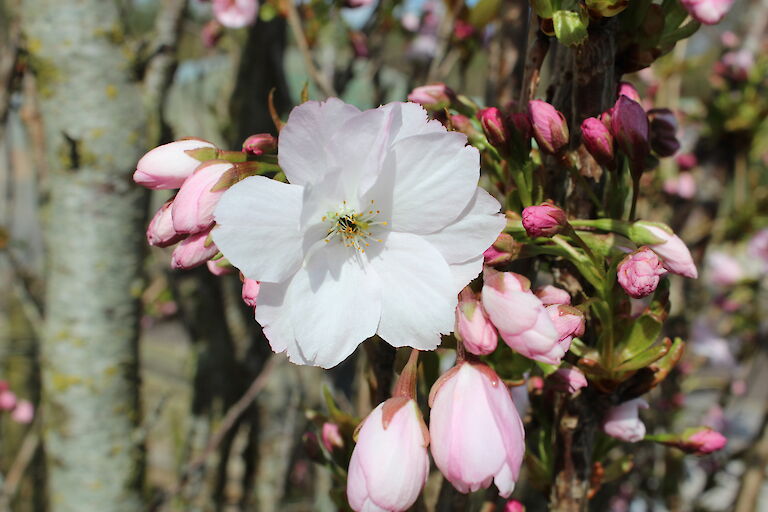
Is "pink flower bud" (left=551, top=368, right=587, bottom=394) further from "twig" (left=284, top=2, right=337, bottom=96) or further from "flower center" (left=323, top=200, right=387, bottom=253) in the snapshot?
"twig" (left=284, top=2, right=337, bottom=96)

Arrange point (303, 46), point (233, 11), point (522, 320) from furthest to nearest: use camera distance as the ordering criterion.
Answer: point (233, 11) < point (303, 46) < point (522, 320)

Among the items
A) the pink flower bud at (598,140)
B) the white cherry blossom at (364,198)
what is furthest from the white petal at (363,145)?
the pink flower bud at (598,140)

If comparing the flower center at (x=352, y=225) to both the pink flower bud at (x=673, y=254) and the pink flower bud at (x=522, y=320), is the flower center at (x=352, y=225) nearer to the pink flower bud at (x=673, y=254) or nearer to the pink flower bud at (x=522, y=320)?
the pink flower bud at (x=522, y=320)

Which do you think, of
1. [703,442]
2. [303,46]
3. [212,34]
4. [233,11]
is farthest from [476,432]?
[212,34]

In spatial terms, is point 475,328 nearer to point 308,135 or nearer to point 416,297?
point 416,297

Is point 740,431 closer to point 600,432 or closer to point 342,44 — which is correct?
point 342,44
